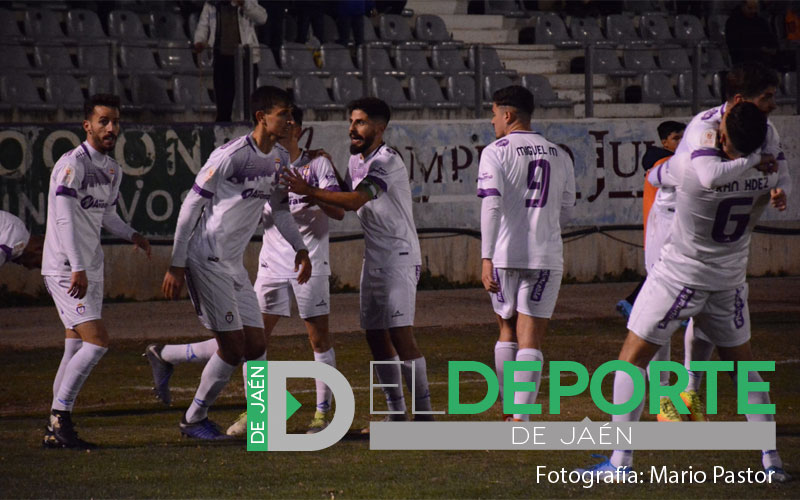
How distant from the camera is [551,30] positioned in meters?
20.3

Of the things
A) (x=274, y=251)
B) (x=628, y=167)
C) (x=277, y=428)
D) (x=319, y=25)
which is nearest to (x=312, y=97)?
(x=319, y=25)

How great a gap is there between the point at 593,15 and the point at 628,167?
14.9ft

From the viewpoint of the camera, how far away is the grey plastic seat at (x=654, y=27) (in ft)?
67.6

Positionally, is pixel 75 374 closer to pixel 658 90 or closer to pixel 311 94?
pixel 311 94

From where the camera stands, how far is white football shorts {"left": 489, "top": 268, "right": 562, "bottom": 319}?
8.16 meters

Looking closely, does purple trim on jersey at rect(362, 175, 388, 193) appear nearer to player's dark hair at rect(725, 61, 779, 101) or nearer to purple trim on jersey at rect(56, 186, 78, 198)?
purple trim on jersey at rect(56, 186, 78, 198)

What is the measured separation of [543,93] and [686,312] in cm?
1233

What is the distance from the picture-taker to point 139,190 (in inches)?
616

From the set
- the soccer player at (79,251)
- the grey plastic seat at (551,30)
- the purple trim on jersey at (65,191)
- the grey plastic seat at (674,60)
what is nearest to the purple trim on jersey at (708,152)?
the soccer player at (79,251)

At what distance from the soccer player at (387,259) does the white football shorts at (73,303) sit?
1.61 metres

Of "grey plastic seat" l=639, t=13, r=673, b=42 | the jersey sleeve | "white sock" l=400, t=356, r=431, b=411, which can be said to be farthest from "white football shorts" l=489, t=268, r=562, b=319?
"grey plastic seat" l=639, t=13, r=673, b=42

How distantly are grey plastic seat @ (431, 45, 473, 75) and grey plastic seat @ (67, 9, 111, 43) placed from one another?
463 cm

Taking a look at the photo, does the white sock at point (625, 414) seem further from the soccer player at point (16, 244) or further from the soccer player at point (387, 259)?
the soccer player at point (16, 244)

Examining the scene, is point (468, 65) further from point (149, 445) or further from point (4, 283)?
point (149, 445)
